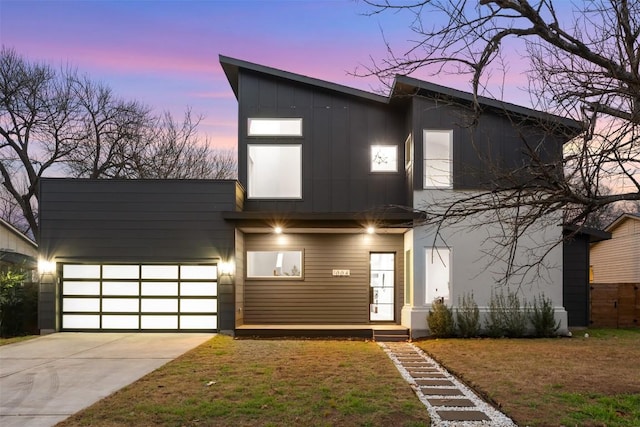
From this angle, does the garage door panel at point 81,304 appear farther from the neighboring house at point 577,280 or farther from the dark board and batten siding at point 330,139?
the neighboring house at point 577,280

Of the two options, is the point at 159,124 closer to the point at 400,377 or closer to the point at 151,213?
the point at 151,213

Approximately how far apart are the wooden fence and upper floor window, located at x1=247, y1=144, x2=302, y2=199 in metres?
9.14

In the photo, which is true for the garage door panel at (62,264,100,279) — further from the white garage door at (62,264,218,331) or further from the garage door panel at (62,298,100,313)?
the garage door panel at (62,298,100,313)

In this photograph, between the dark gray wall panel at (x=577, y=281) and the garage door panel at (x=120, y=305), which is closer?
the garage door panel at (x=120, y=305)

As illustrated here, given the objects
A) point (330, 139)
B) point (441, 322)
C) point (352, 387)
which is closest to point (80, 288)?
point (330, 139)

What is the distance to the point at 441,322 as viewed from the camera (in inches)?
449

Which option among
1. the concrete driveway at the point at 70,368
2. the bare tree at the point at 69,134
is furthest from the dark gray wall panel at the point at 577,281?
the bare tree at the point at 69,134

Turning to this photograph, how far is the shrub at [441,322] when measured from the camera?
1142cm

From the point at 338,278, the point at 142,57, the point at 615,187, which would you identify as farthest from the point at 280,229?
the point at 615,187

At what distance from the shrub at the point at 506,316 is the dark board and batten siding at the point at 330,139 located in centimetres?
336

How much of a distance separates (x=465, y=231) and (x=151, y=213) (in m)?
7.46

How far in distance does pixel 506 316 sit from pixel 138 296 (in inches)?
344

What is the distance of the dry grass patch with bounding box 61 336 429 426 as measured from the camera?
521 cm

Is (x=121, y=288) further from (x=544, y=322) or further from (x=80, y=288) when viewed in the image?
(x=544, y=322)
